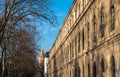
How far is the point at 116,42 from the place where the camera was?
74.0 feet

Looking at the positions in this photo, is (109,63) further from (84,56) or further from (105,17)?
(84,56)

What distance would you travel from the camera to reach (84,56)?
34.9 meters

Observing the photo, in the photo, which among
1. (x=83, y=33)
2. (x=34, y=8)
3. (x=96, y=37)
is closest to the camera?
(x=34, y=8)

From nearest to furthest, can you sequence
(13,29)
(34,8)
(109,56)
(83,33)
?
(34,8) → (13,29) → (109,56) → (83,33)

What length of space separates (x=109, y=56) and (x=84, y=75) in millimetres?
11710

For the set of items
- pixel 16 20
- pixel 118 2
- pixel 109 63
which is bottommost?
pixel 109 63

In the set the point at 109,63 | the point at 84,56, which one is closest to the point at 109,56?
the point at 109,63

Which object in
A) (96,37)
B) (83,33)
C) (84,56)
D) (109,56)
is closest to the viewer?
(109,56)

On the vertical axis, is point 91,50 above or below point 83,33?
below

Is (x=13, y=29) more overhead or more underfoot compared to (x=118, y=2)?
more underfoot

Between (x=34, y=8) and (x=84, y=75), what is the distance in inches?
706

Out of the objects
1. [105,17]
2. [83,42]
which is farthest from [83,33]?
[105,17]

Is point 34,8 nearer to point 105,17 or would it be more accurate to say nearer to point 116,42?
point 116,42

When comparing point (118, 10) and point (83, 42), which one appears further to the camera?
point (83, 42)
